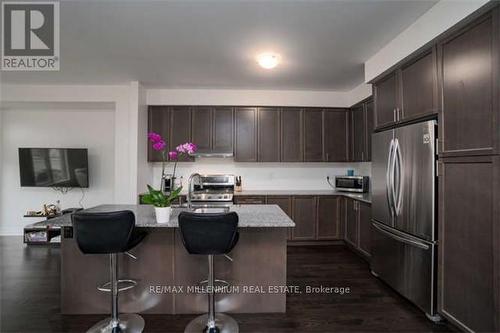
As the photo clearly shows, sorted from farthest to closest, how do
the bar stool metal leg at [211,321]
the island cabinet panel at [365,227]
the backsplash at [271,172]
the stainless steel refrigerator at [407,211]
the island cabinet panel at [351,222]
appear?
the backsplash at [271,172] → the island cabinet panel at [351,222] → the island cabinet panel at [365,227] → the stainless steel refrigerator at [407,211] → the bar stool metal leg at [211,321]

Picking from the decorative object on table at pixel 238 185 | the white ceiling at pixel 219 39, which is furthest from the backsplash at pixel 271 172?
the white ceiling at pixel 219 39

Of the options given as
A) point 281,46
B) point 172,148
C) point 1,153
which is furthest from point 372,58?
point 1,153

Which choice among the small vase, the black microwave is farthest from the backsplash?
the small vase

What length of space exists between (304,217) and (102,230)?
3175 mm

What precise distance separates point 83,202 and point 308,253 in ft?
14.0

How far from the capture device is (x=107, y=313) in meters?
2.30

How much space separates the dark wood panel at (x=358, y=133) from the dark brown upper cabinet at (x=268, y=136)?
1322mm

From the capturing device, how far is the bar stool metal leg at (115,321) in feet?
6.43

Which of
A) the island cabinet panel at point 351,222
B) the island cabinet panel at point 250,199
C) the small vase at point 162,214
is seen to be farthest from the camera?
the island cabinet panel at point 250,199

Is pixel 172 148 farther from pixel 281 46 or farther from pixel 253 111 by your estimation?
pixel 281 46

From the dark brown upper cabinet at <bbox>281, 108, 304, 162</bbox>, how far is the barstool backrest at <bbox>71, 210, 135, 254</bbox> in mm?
3144

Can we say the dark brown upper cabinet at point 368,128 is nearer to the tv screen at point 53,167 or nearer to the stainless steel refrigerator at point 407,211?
the stainless steel refrigerator at point 407,211

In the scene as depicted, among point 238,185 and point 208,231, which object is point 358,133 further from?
point 208,231

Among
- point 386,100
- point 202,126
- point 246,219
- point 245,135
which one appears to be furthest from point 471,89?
point 202,126
